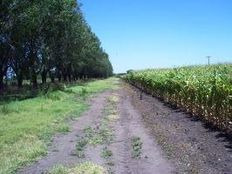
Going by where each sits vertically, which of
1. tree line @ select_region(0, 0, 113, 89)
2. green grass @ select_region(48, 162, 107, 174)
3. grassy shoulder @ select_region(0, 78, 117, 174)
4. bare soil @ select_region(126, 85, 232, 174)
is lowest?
bare soil @ select_region(126, 85, 232, 174)

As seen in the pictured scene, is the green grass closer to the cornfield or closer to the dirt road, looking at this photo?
the dirt road

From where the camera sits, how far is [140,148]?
47.5 feet

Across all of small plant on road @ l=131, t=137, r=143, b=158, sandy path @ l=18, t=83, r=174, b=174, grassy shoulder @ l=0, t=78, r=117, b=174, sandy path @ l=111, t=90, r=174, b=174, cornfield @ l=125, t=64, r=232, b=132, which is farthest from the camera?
cornfield @ l=125, t=64, r=232, b=132

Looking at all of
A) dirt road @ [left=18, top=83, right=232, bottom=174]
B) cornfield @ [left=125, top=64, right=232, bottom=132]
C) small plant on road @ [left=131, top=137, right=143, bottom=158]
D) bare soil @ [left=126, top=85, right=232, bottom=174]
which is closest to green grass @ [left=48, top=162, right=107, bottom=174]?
dirt road @ [left=18, top=83, right=232, bottom=174]

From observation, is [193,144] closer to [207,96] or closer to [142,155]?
[142,155]

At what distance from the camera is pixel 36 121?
20781mm

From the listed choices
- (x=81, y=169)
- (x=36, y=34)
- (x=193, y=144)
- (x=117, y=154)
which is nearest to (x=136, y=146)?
(x=117, y=154)

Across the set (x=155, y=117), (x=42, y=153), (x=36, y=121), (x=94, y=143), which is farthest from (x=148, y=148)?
(x=155, y=117)

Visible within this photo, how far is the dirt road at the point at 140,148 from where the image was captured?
1188cm

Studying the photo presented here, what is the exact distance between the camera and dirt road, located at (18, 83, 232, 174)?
39.0ft

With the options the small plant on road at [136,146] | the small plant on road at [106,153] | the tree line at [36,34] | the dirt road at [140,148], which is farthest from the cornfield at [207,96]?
the tree line at [36,34]

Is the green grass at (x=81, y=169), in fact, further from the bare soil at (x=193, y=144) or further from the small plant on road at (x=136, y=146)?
the small plant on road at (x=136, y=146)

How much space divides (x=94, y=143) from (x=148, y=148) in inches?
68.5

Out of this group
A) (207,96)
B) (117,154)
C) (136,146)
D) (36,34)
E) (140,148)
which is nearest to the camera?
(117,154)
